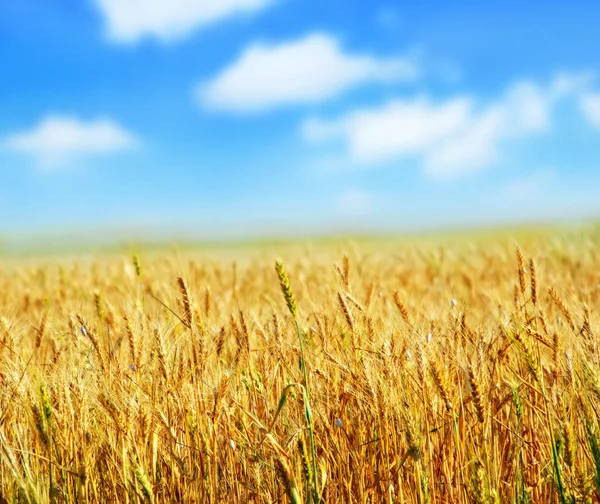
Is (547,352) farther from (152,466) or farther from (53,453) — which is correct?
(53,453)

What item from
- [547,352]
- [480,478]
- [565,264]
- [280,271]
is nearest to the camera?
[480,478]

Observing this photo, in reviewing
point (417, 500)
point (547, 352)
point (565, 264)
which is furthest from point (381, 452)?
point (565, 264)

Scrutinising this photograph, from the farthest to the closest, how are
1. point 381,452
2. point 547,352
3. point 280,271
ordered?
point 547,352, point 381,452, point 280,271

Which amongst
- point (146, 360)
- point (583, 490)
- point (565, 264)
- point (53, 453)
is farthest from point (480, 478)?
point (565, 264)

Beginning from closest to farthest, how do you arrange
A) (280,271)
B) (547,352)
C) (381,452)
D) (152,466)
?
1. (280,271)
2. (152,466)
3. (381,452)
4. (547,352)

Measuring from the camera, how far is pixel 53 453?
83.0 inches

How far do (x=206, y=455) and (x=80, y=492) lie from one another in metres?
0.45

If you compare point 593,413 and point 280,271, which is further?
point 593,413

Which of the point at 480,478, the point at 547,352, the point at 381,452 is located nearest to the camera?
the point at 480,478

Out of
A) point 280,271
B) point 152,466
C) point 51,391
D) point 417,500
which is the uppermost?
point 280,271

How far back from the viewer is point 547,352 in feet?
10.2

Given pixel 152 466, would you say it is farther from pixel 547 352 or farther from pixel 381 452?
pixel 547 352

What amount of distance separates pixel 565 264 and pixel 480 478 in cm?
597

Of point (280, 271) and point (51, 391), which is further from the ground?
point (280, 271)
